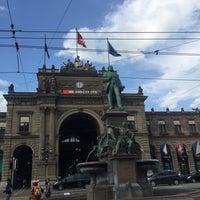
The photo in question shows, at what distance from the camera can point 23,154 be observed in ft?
177

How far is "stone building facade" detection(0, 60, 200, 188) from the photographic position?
1852 inches

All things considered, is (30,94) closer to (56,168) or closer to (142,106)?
(56,168)

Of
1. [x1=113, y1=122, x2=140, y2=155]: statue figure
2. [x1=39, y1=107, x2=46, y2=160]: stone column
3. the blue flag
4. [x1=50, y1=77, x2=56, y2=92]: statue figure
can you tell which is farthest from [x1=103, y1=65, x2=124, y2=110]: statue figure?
[x1=50, y1=77, x2=56, y2=92]: statue figure

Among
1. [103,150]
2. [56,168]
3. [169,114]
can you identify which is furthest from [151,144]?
[103,150]

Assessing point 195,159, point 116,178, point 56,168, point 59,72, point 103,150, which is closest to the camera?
point 116,178

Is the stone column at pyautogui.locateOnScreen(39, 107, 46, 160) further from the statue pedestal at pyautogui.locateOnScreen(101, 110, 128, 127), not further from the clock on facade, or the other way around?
the statue pedestal at pyautogui.locateOnScreen(101, 110, 128, 127)

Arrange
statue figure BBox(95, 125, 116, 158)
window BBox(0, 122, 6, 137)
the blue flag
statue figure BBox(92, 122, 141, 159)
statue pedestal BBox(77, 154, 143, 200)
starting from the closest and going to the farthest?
1. statue pedestal BBox(77, 154, 143, 200)
2. statue figure BBox(92, 122, 141, 159)
3. statue figure BBox(95, 125, 116, 158)
4. the blue flag
5. window BBox(0, 122, 6, 137)

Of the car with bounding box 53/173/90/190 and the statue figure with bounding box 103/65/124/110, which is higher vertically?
the statue figure with bounding box 103/65/124/110

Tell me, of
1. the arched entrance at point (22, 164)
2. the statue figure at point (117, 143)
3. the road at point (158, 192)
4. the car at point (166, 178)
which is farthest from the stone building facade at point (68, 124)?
the statue figure at point (117, 143)

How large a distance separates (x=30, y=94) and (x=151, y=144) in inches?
1047

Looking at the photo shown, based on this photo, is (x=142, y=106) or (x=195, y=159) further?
(x=195, y=159)

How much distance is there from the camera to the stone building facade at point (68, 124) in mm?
47031

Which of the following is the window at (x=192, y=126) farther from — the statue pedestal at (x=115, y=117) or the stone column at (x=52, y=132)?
the statue pedestal at (x=115, y=117)

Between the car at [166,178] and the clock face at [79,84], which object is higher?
the clock face at [79,84]
